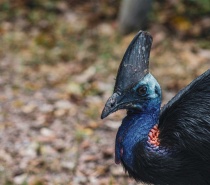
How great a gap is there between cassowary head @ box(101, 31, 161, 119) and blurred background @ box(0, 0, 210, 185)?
107cm

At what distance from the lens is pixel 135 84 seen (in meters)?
3.37

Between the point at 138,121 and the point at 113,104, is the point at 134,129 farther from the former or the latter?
the point at 113,104

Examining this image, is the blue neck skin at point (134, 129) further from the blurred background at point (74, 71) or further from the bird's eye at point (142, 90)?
the blurred background at point (74, 71)

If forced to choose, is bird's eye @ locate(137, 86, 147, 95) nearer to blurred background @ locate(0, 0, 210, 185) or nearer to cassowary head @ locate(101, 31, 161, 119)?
cassowary head @ locate(101, 31, 161, 119)

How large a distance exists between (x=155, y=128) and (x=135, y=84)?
0.30m

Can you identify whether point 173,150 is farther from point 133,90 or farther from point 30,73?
point 30,73

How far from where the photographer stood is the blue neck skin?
134 inches

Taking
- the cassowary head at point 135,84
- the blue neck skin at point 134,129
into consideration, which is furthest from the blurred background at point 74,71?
the cassowary head at point 135,84

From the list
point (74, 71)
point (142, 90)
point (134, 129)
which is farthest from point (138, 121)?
point (74, 71)

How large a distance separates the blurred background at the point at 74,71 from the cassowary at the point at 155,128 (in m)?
0.96

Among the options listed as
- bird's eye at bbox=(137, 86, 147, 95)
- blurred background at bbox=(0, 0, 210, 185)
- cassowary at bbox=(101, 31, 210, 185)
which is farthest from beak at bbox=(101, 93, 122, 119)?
blurred background at bbox=(0, 0, 210, 185)

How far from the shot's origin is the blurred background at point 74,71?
467 centimetres

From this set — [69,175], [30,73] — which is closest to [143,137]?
[69,175]

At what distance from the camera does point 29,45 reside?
6789 mm
